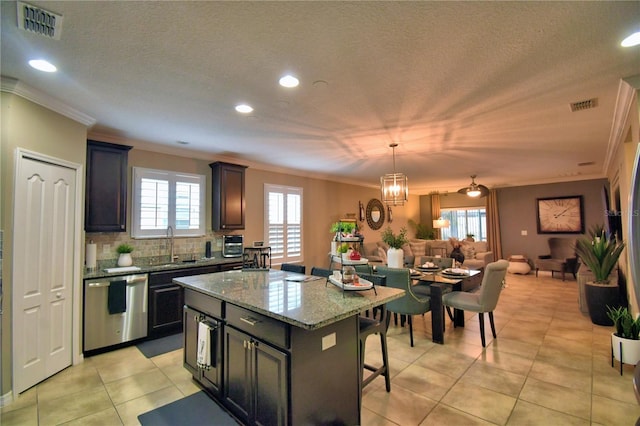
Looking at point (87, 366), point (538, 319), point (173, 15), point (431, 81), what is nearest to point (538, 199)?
point (538, 319)

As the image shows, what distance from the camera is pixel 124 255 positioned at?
156 inches

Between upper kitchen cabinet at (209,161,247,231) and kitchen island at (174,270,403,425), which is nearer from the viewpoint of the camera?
kitchen island at (174,270,403,425)

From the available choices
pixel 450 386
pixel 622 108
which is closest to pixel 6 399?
pixel 450 386

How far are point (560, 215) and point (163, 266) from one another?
32.4 ft

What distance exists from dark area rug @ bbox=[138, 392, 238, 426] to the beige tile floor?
0.44ft

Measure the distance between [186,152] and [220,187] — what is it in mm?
759

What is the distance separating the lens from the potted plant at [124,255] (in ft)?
12.9

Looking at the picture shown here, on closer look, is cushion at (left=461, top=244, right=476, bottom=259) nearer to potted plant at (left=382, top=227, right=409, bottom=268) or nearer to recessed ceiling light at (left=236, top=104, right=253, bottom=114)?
potted plant at (left=382, top=227, right=409, bottom=268)

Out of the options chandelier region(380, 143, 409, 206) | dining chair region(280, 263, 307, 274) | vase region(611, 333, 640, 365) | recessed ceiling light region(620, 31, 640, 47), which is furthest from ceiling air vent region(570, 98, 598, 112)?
dining chair region(280, 263, 307, 274)

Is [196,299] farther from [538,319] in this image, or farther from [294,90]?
[538,319]

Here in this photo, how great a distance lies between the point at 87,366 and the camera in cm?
319

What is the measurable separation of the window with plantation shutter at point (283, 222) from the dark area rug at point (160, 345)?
235 cm

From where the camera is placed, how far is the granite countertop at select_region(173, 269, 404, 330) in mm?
1812

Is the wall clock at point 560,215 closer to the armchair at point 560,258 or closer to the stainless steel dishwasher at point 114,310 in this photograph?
the armchair at point 560,258
